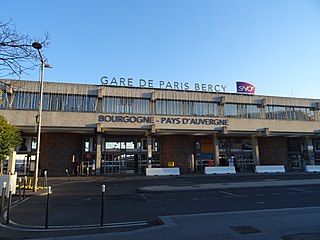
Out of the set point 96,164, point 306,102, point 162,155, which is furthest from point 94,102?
point 306,102

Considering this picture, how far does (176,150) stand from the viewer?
36188 mm

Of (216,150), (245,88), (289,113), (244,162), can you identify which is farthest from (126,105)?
(289,113)

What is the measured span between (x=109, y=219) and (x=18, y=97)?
27261mm

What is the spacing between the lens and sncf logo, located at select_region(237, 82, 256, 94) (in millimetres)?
39781

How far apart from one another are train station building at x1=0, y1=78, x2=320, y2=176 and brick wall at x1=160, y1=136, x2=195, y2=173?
0.48 ft

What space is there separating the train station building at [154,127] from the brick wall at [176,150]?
15 cm

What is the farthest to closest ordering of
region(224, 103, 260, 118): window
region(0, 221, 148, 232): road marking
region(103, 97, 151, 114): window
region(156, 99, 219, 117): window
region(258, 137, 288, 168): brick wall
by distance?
region(258, 137, 288, 168): brick wall → region(224, 103, 260, 118): window → region(156, 99, 219, 117): window → region(103, 97, 151, 114): window → region(0, 221, 148, 232): road marking

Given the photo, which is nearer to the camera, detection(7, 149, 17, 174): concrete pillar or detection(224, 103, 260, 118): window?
detection(7, 149, 17, 174): concrete pillar

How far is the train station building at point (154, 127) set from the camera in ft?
101

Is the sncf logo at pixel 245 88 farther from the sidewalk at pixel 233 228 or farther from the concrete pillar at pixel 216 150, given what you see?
the sidewalk at pixel 233 228

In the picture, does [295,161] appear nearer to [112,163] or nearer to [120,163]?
[120,163]

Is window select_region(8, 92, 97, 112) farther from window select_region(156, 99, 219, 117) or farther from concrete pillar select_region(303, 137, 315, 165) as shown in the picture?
concrete pillar select_region(303, 137, 315, 165)

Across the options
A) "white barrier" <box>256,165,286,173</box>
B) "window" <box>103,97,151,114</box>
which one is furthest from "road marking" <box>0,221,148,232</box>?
"white barrier" <box>256,165,286,173</box>

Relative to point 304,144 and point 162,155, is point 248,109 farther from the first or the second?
point 162,155
